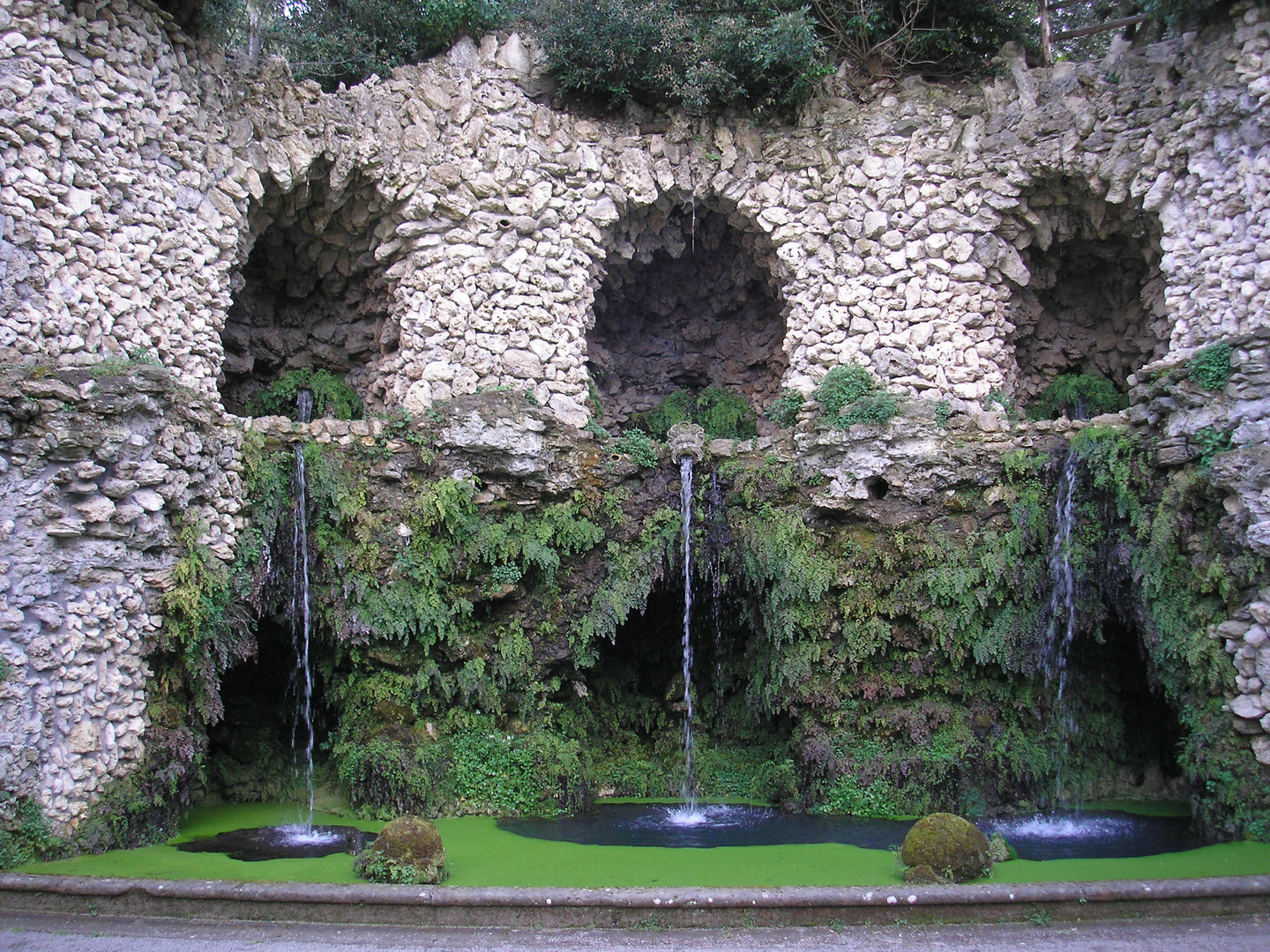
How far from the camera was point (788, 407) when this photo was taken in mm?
12742

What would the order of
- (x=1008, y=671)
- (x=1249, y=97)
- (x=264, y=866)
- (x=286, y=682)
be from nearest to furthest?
(x=264, y=866) → (x=1249, y=97) → (x=1008, y=671) → (x=286, y=682)

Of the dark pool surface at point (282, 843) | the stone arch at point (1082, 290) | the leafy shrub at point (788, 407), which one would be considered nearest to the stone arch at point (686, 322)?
the leafy shrub at point (788, 407)

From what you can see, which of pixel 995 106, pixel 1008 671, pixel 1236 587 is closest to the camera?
pixel 1236 587

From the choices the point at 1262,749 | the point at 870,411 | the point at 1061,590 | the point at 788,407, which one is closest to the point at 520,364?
the point at 788,407

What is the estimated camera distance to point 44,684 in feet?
28.0

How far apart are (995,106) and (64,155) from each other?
1134 cm

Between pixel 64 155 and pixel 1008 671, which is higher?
pixel 64 155

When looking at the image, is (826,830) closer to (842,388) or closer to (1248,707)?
(1248,707)

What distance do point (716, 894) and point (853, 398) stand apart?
6995 millimetres

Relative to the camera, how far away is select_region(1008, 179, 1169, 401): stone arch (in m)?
12.5

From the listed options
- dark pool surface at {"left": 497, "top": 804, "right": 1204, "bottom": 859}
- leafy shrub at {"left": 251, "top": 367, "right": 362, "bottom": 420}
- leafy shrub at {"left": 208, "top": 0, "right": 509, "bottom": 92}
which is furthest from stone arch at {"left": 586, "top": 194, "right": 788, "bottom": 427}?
dark pool surface at {"left": 497, "top": 804, "right": 1204, "bottom": 859}

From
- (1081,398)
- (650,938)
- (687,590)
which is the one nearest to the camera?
(650,938)

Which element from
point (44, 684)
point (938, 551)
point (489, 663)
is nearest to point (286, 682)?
point (489, 663)

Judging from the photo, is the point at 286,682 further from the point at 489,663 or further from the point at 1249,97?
the point at 1249,97
